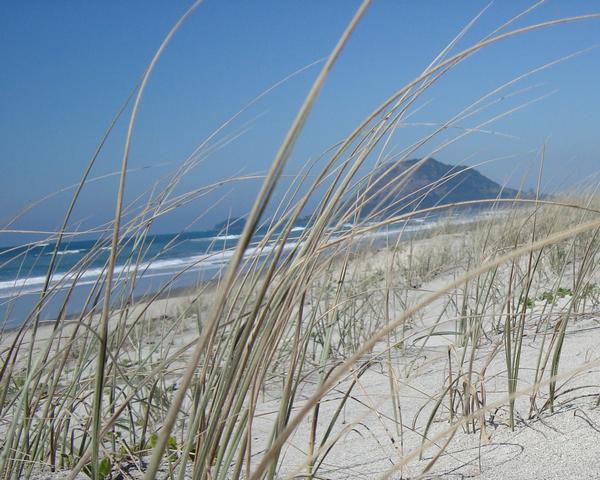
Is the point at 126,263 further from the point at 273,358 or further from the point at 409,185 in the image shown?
the point at 409,185

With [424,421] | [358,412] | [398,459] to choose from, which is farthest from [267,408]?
[398,459]

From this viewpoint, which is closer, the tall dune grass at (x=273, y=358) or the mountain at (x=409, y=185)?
the tall dune grass at (x=273, y=358)

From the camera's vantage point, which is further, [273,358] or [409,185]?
[409,185]

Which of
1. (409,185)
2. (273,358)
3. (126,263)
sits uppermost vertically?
(409,185)

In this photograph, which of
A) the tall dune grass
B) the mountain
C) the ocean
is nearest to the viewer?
the tall dune grass

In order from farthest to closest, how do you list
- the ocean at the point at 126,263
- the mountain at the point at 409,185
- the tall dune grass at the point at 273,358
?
the ocean at the point at 126,263
the mountain at the point at 409,185
the tall dune grass at the point at 273,358

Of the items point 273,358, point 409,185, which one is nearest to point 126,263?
point 273,358

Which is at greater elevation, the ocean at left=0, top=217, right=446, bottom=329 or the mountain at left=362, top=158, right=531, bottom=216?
the mountain at left=362, top=158, right=531, bottom=216

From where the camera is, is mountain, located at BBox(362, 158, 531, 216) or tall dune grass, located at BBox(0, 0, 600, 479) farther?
mountain, located at BBox(362, 158, 531, 216)

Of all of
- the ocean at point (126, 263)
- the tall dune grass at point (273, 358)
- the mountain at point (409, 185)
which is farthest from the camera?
the ocean at point (126, 263)

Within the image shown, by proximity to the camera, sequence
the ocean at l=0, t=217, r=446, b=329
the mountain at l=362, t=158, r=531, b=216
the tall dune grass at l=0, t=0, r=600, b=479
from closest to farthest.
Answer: the tall dune grass at l=0, t=0, r=600, b=479, the mountain at l=362, t=158, r=531, b=216, the ocean at l=0, t=217, r=446, b=329

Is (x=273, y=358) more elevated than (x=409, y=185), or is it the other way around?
(x=409, y=185)

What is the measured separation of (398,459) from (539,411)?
1.29 ft

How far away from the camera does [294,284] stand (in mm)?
883
